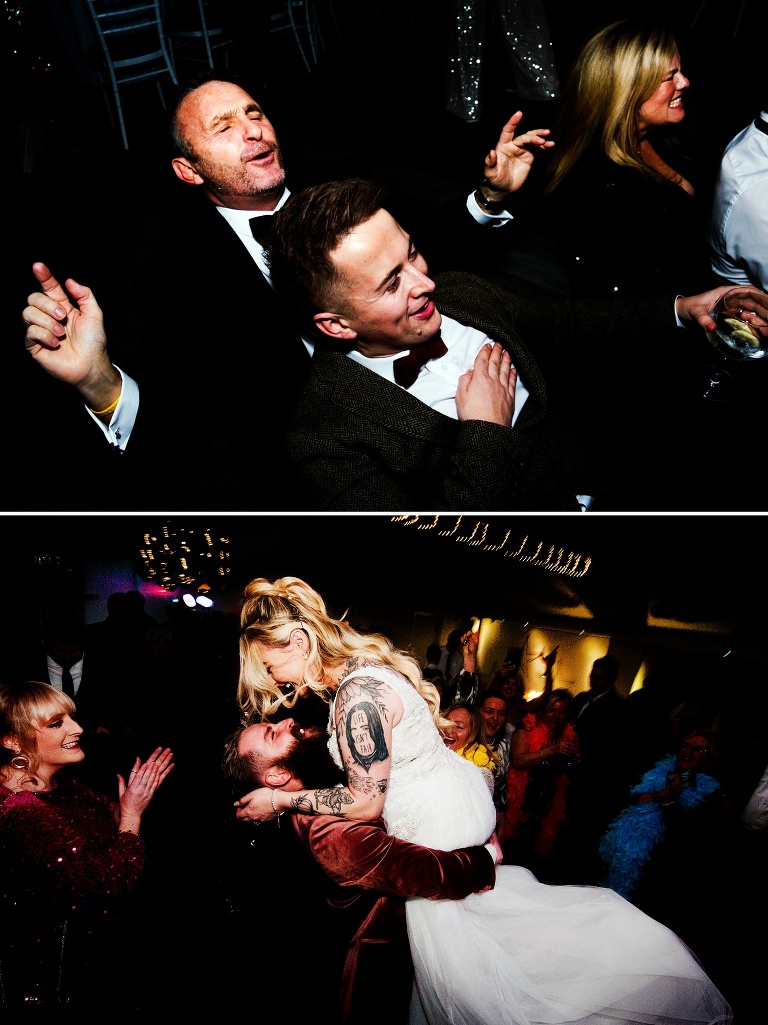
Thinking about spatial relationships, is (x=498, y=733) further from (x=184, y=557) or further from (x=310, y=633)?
(x=184, y=557)

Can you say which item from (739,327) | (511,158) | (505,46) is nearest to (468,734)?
(739,327)

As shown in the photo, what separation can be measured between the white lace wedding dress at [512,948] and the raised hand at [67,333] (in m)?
0.98

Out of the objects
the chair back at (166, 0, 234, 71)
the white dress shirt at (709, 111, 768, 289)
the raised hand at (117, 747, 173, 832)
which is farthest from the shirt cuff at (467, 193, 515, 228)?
the chair back at (166, 0, 234, 71)

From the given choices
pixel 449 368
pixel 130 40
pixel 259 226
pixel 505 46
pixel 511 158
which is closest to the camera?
pixel 449 368

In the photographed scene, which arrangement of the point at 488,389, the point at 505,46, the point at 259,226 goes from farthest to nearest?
the point at 505,46, the point at 259,226, the point at 488,389

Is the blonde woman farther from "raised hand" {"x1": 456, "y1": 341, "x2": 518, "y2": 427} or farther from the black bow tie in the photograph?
the black bow tie

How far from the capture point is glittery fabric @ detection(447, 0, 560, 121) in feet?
14.5

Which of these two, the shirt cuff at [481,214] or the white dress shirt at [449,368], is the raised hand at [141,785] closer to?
the white dress shirt at [449,368]

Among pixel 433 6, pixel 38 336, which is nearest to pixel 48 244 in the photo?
pixel 38 336

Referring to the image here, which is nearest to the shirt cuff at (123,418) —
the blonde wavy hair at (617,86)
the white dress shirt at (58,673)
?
the white dress shirt at (58,673)

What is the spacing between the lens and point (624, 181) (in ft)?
7.52

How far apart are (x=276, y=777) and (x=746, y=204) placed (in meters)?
2.02

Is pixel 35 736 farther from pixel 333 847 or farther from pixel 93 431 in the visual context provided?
pixel 93 431

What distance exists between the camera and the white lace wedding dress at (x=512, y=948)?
136 cm
